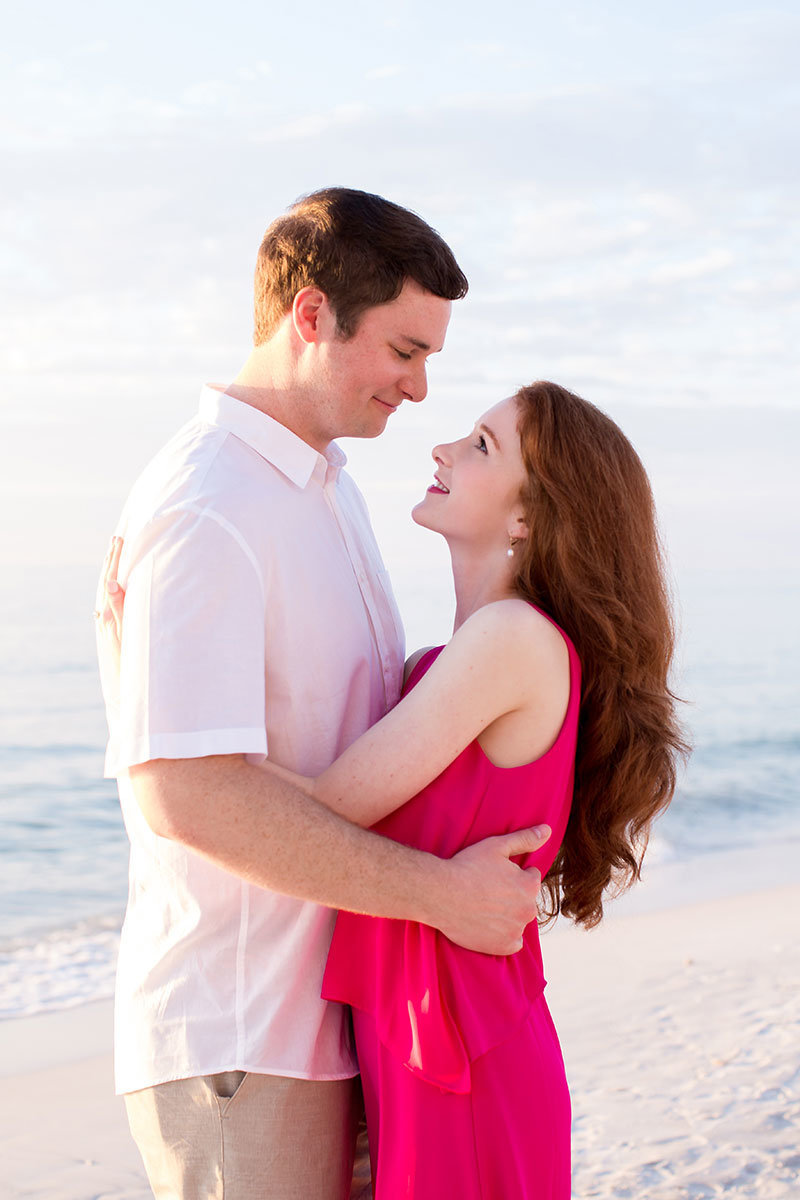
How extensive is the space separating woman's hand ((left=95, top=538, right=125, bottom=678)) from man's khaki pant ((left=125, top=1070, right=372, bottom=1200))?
0.76 metres

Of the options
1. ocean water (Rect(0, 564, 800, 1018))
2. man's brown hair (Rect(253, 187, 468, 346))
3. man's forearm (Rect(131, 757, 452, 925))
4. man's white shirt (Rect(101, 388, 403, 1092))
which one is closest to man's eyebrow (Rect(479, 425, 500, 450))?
man's brown hair (Rect(253, 187, 468, 346))

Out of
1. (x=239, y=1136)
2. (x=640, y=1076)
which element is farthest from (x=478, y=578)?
(x=640, y=1076)

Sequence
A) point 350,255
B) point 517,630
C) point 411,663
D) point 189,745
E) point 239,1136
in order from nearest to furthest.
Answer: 1. point 189,745
2. point 239,1136
3. point 517,630
4. point 350,255
5. point 411,663

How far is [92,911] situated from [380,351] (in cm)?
762

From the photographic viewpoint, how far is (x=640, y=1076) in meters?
5.19

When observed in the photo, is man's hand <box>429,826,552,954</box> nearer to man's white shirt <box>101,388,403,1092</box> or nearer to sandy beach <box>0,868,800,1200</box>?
man's white shirt <box>101,388,403,1092</box>

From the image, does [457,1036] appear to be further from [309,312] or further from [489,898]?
[309,312]

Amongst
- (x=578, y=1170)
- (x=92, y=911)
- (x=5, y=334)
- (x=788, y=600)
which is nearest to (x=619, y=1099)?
(x=578, y=1170)

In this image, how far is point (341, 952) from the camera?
85.6 inches

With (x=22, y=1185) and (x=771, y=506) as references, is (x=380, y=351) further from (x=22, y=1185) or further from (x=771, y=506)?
(x=771, y=506)

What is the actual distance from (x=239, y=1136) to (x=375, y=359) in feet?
4.81

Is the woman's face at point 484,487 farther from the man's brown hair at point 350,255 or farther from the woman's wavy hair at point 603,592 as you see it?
the man's brown hair at point 350,255

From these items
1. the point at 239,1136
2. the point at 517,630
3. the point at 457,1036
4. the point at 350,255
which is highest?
the point at 350,255

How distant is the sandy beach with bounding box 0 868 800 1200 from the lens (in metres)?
4.36
